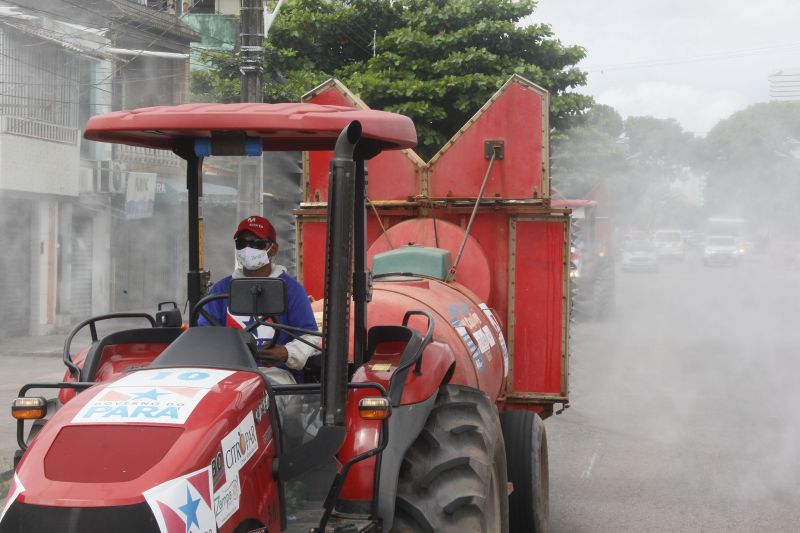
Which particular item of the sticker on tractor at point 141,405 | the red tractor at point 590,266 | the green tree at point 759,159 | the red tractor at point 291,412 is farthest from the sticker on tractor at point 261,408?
the red tractor at point 590,266

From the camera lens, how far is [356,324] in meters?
4.46

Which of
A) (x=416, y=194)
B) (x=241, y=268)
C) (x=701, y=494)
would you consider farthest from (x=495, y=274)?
(x=241, y=268)

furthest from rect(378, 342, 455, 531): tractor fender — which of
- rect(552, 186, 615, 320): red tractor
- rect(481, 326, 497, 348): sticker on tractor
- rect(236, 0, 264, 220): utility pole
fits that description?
rect(552, 186, 615, 320): red tractor

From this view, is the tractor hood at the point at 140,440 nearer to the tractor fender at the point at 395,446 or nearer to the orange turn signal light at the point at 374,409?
the orange turn signal light at the point at 374,409

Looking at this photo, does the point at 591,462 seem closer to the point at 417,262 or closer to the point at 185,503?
the point at 417,262

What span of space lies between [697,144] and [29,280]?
17012mm

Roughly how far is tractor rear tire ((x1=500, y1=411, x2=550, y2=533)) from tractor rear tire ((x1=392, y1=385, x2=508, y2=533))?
1647 millimetres

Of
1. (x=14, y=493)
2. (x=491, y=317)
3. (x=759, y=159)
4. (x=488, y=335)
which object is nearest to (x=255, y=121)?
(x=14, y=493)

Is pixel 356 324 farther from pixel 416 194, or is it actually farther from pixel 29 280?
pixel 29 280

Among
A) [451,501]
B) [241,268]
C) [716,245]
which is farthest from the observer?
[716,245]

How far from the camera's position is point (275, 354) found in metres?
4.35

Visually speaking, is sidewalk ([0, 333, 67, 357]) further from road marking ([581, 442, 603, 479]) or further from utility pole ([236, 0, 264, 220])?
road marking ([581, 442, 603, 479])

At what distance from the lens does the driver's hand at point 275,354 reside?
171 inches

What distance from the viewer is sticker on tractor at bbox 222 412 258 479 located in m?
3.27
